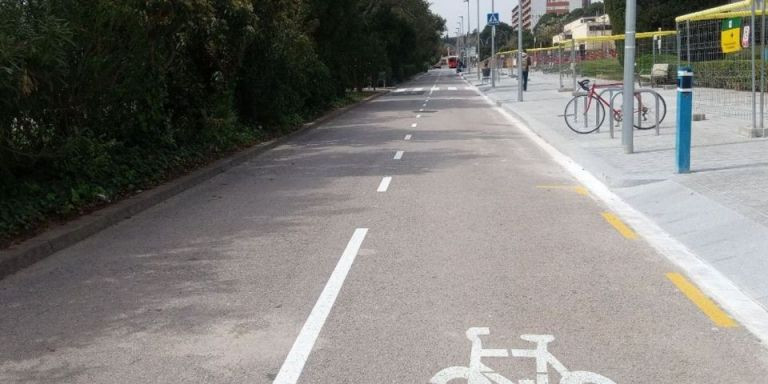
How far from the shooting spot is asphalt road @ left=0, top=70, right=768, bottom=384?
510 centimetres

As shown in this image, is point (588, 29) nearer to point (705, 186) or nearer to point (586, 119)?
point (586, 119)

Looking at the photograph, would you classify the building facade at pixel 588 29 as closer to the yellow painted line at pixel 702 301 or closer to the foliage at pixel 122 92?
the foliage at pixel 122 92

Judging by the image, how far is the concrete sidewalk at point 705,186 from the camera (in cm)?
742

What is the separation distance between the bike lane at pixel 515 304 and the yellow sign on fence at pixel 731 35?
21.9 feet

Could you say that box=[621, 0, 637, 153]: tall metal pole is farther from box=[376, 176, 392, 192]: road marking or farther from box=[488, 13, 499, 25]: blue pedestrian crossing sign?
box=[488, 13, 499, 25]: blue pedestrian crossing sign

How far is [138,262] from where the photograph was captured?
8.09m

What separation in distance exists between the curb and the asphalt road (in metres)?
0.15

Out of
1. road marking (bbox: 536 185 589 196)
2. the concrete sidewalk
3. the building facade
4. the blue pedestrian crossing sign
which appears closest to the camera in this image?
the concrete sidewalk

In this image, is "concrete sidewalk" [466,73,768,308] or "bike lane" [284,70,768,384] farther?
"concrete sidewalk" [466,73,768,308]

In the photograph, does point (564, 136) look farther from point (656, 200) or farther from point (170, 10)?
point (170, 10)

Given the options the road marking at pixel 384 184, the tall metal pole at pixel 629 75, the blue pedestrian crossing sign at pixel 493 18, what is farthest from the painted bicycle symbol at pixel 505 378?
the blue pedestrian crossing sign at pixel 493 18

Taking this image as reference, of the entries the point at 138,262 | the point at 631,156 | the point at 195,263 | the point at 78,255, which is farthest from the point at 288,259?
the point at 631,156

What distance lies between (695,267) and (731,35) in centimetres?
1010

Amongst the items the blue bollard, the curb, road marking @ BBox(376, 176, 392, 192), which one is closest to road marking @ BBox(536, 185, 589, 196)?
the blue bollard
